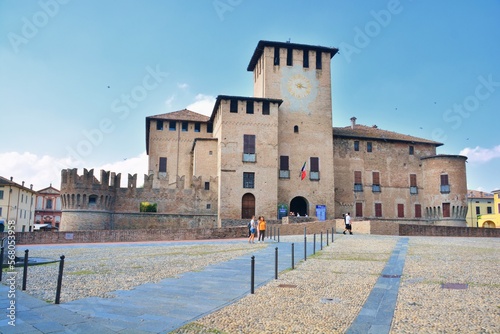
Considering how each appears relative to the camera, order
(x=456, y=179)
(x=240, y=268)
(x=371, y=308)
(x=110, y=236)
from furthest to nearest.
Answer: (x=456, y=179), (x=110, y=236), (x=240, y=268), (x=371, y=308)

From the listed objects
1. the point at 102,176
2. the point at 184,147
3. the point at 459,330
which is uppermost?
the point at 184,147

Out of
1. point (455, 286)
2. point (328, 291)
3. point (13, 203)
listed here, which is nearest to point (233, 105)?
point (328, 291)

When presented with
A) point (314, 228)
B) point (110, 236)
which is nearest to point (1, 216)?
point (110, 236)

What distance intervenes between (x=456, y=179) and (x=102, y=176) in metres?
34.4

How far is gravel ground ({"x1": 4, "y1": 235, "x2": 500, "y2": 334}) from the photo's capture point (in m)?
5.80

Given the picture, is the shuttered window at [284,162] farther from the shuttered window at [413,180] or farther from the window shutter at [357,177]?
the shuttered window at [413,180]

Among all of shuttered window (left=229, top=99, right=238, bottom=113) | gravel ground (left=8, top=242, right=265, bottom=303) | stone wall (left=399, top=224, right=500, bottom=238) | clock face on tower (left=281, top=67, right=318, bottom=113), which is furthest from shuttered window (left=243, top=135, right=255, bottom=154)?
gravel ground (left=8, top=242, right=265, bottom=303)

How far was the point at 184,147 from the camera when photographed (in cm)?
4328

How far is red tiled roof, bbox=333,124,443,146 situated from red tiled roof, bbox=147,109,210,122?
14.2 meters

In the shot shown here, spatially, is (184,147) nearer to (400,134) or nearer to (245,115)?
(245,115)

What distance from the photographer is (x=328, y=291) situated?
8.05 m

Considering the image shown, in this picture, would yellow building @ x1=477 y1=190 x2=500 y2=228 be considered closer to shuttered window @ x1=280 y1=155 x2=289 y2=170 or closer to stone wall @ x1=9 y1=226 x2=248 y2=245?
shuttered window @ x1=280 y1=155 x2=289 y2=170

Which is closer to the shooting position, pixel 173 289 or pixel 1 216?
pixel 173 289

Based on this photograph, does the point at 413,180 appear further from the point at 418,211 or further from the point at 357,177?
the point at 357,177
